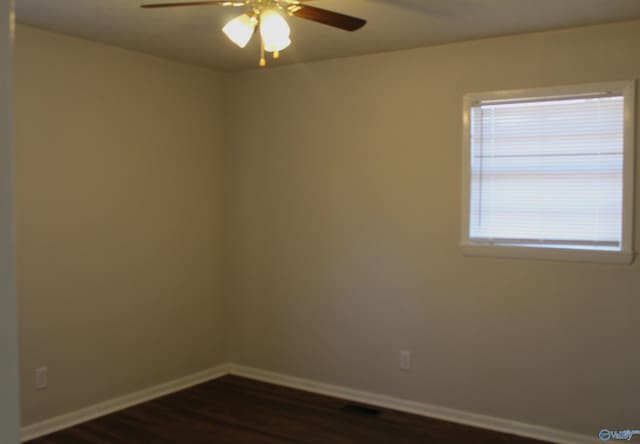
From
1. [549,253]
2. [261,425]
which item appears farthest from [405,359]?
[549,253]

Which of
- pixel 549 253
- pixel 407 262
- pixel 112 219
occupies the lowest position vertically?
pixel 407 262

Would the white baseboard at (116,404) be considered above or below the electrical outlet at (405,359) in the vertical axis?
below

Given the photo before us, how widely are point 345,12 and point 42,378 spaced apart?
2.85 meters

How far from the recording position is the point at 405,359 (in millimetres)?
4133

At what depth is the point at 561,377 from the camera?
3.59 metres

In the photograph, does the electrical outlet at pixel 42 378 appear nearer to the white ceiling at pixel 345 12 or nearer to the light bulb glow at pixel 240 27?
the white ceiling at pixel 345 12

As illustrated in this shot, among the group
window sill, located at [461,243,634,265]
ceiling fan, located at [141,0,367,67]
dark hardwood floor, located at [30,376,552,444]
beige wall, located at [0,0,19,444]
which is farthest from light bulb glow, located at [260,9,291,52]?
dark hardwood floor, located at [30,376,552,444]

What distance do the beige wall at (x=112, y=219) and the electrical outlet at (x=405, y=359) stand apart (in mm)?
1647

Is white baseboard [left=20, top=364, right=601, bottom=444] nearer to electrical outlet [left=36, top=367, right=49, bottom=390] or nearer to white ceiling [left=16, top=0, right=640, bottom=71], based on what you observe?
electrical outlet [left=36, top=367, right=49, bottom=390]

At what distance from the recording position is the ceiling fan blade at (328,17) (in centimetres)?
259

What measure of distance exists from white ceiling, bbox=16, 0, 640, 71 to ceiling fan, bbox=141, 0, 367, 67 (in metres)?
0.41

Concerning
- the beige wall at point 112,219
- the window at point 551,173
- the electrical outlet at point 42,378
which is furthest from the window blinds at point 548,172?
the electrical outlet at point 42,378

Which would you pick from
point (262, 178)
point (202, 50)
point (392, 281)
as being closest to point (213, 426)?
point (392, 281)

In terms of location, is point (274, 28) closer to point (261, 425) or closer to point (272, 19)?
point (272, 19)
